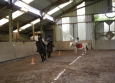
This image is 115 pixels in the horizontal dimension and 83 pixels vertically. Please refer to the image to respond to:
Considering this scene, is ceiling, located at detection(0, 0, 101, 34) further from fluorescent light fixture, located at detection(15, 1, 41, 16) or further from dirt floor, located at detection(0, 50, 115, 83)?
dirt floor, located at detection(0, 50, 115, 83)

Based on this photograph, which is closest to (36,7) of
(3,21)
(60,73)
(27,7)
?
(27,7)

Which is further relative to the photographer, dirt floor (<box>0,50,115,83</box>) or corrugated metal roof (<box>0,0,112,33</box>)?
corrugated metal roof (<box>0,0,112,33</box>)

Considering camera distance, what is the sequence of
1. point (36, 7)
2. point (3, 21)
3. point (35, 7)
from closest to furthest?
point (35, 7) < point (36, 7) < point (3, 21)

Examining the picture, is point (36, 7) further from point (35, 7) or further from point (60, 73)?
point (60, 73)

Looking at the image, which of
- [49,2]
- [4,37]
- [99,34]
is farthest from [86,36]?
[4,37]

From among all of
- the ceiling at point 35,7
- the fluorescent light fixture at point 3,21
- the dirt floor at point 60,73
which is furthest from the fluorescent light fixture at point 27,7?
the dirt floor at point 60,73

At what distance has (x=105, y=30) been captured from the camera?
20422mm

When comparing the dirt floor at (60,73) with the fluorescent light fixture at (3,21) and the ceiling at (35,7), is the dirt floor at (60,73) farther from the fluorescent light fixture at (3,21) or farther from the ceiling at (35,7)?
the fluorescent light fixture at (3,21)

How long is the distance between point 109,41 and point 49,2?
35.1 feet

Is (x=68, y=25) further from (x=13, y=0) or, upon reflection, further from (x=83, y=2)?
(x=13, y=0)

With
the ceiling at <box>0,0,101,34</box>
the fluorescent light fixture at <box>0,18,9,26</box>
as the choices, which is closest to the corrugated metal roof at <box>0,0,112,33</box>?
the ceiling at <box>0,0,101,34</box>

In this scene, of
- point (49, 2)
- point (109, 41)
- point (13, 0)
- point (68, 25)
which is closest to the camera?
point (13, 0)

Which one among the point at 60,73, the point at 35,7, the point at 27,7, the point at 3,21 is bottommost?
the point at 60,73

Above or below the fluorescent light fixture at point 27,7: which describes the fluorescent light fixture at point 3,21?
below
